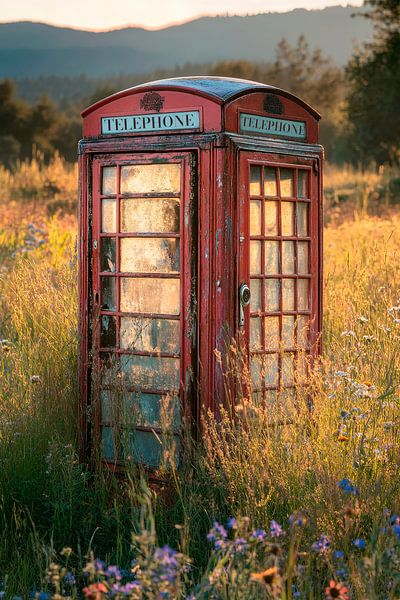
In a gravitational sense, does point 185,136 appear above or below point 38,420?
above

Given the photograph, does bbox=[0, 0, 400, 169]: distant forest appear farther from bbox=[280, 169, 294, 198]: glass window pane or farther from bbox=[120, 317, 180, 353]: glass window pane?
bbox=[120, 317, 180, 353]: glass window pane

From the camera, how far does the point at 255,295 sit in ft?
17.7

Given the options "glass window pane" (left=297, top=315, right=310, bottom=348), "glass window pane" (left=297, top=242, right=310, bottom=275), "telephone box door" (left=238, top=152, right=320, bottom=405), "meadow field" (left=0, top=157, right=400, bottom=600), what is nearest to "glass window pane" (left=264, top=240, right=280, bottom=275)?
"telephone box door" (left=238, top=152, right=320, bottom=405)

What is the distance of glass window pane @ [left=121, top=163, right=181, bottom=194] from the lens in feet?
17.3

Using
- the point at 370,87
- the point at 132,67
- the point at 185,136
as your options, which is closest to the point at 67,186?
the point at 370,87

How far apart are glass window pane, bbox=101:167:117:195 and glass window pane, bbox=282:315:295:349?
1270mm

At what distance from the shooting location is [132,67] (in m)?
138

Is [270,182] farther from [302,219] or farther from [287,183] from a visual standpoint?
[302,219]

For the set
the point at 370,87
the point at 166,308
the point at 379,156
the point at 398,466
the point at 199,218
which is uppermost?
the point at 370,87

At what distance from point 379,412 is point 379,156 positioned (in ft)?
93.1

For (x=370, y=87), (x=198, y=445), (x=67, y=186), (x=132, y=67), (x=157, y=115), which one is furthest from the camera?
(x=132, y=67)

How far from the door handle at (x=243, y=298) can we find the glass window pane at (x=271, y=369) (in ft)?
1.28

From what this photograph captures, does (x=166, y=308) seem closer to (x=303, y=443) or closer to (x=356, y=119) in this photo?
(x=303, y=443)

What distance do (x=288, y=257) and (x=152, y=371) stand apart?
1092 millimetres
